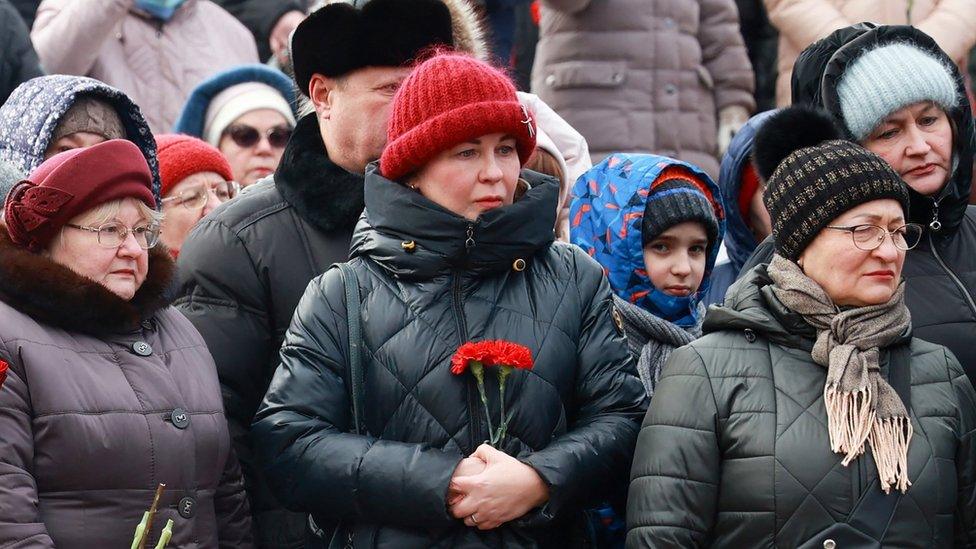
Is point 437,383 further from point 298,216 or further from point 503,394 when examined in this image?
point 298,216

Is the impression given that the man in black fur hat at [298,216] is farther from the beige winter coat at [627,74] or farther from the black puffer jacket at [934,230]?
the beige winter coat at [627,74]

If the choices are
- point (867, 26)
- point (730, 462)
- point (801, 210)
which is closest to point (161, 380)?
point (730, 462)

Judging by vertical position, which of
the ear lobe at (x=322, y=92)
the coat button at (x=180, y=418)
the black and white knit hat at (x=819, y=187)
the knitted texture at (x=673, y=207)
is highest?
the ear lobe at (x=322, y=92)

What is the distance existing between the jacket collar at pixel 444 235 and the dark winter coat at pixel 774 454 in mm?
532

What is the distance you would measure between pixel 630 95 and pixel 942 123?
312cm

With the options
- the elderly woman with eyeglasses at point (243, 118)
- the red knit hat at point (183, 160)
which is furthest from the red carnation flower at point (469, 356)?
the elderly woman with eyeglasses at point (243, 118)

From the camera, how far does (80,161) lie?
428 cm

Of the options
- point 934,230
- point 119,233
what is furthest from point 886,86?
point 119,233

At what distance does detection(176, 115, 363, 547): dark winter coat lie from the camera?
4.78 meters

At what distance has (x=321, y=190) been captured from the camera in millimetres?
4934

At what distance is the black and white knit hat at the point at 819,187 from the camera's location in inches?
173

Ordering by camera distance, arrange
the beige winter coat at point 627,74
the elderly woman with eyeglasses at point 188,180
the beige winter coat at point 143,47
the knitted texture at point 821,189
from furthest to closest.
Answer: the beige winter coat at point 627,74 → the beige winter coat at point 143,47 → the elderly woman with eyeglasses at point 188,180 → the knitted texture at point 821,189

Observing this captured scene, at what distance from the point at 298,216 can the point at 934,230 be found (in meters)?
1.95

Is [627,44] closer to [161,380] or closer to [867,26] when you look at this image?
[867,26]
